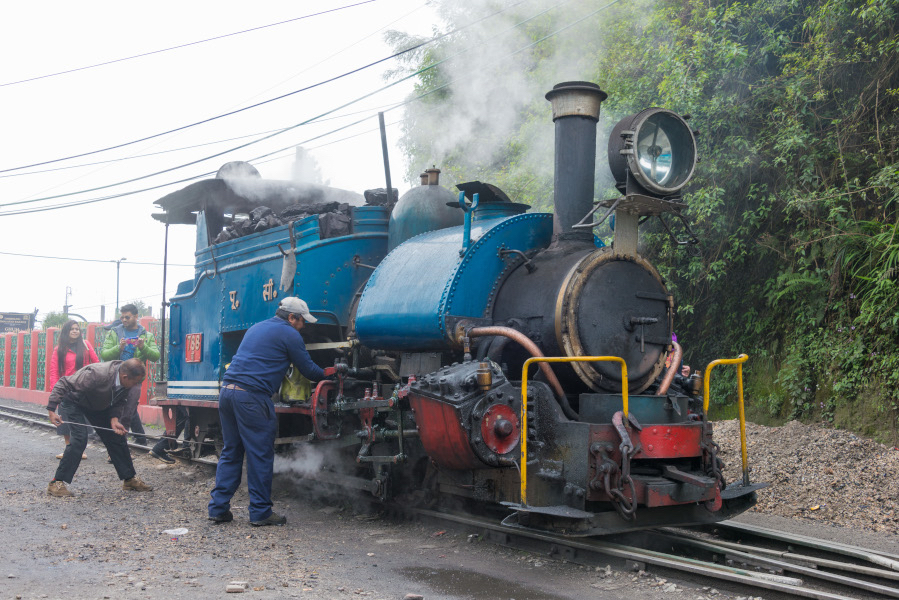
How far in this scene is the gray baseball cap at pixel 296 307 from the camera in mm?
6379

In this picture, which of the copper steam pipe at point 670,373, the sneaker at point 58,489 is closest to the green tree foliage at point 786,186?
the copper steam pipe at point 670,373

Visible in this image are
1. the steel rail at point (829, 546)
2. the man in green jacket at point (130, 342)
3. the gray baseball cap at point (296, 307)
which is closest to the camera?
the steel rail at point (829, 546)

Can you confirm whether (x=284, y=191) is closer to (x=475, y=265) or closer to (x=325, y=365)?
(x=325, y=365)

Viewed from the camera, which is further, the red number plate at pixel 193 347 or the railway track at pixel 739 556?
the red number plate at pixel 193 347

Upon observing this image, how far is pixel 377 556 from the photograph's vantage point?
512 centimetres

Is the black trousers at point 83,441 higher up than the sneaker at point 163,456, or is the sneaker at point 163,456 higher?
the black trousers at point 83,441

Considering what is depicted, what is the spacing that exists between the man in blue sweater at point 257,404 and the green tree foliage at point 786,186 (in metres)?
5.32

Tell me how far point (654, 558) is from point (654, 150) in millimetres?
A: 2698

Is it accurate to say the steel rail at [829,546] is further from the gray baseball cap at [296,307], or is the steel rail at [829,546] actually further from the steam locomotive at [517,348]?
the gray baseball cap at [296,307]

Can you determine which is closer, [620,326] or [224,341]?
[620,326]

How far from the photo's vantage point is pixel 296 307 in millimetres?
6383

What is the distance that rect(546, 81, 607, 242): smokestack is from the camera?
557 centimetres

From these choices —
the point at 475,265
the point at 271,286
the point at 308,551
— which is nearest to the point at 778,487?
the point at 475,265

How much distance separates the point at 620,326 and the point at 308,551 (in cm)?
261
